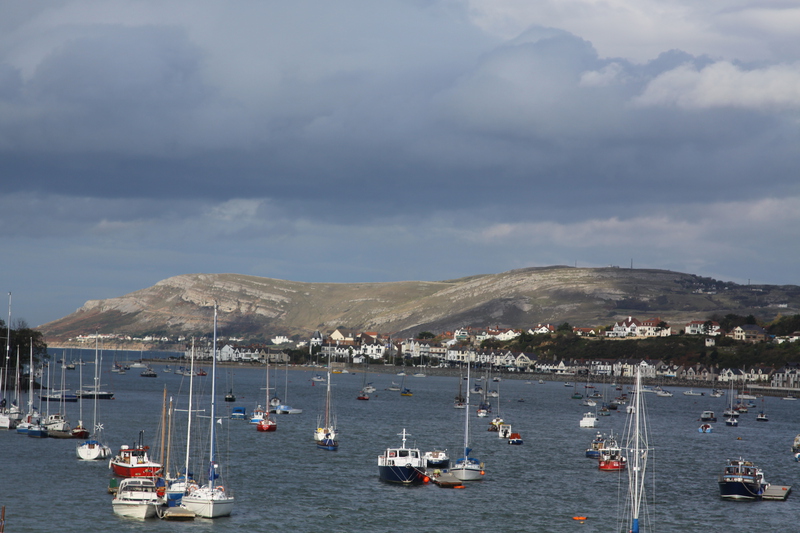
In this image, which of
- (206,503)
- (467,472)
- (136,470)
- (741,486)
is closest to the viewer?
(206,503)

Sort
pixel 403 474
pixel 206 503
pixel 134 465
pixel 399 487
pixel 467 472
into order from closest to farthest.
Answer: pixel 206 503 → pixel 134 465 → pixel 399 487 → pixel 403 474 → pixel 467 472

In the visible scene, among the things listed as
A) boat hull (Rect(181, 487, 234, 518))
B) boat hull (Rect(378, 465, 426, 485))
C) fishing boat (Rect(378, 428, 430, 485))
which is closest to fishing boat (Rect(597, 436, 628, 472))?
fishing boat (Rect(378, 428, 430, 485))

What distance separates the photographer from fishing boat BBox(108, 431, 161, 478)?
56.9m

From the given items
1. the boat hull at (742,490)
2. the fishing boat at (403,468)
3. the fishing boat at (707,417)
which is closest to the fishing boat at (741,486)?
the boat hull at (742,490)

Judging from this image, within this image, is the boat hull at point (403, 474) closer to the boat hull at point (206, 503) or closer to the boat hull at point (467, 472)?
the boat hull at point (467, 472)

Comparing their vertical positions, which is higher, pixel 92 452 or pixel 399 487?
pixel 92 452

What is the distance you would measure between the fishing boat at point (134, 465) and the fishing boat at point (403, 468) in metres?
15.3

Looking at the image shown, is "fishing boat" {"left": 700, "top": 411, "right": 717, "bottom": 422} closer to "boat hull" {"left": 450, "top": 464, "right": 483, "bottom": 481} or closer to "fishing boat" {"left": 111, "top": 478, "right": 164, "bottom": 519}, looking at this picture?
"boat hull" {"left": 450, "top": 464, "right": 483, "bottom": 481}

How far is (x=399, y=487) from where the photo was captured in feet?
200

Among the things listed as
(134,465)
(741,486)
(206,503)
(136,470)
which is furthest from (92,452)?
(741,486)

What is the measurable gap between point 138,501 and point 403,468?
1978cm

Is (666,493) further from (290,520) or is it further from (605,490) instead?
(290,520)

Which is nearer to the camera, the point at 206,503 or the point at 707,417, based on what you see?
the point at 206,503

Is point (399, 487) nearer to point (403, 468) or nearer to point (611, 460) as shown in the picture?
point (403, 468)
